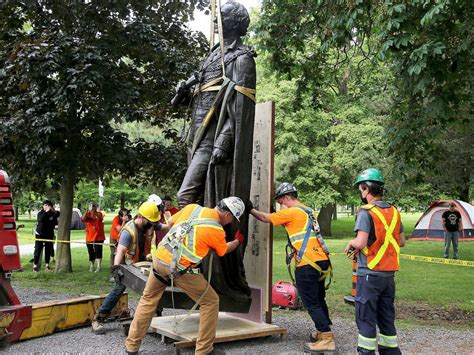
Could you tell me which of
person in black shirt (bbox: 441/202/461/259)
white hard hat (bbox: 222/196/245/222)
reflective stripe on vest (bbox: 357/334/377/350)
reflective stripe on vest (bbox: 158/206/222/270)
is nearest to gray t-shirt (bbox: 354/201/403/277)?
reflective stripe on vest (bbox: 357/334/377/350)

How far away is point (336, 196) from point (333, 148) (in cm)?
238

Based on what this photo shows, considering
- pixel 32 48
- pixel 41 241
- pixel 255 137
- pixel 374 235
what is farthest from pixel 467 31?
pixel 41 241

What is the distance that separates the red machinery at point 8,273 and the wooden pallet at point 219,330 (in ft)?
4.97

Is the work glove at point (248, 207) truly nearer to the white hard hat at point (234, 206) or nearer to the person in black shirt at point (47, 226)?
the white hard hat at point (234, 206)

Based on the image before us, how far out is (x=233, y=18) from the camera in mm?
6543

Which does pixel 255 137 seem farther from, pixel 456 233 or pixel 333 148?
pixel 333 148

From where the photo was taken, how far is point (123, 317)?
25.2 ft

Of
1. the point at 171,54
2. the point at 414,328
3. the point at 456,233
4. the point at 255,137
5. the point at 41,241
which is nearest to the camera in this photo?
the point at 255,137

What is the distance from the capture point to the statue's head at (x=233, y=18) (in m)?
6.54

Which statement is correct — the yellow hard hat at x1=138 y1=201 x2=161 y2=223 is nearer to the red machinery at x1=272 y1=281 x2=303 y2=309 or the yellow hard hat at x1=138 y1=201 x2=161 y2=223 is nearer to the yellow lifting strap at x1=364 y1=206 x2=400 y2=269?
the yellow lifting strap at x1=364 y1=206 x2=400 y2=269

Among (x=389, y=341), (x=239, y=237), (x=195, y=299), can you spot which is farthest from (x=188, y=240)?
(x=389, y=341)

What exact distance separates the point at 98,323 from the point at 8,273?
135 centimetres

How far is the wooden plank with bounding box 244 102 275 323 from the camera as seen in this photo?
6.69 meters

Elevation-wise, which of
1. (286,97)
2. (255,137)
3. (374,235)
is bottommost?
(374,235)
